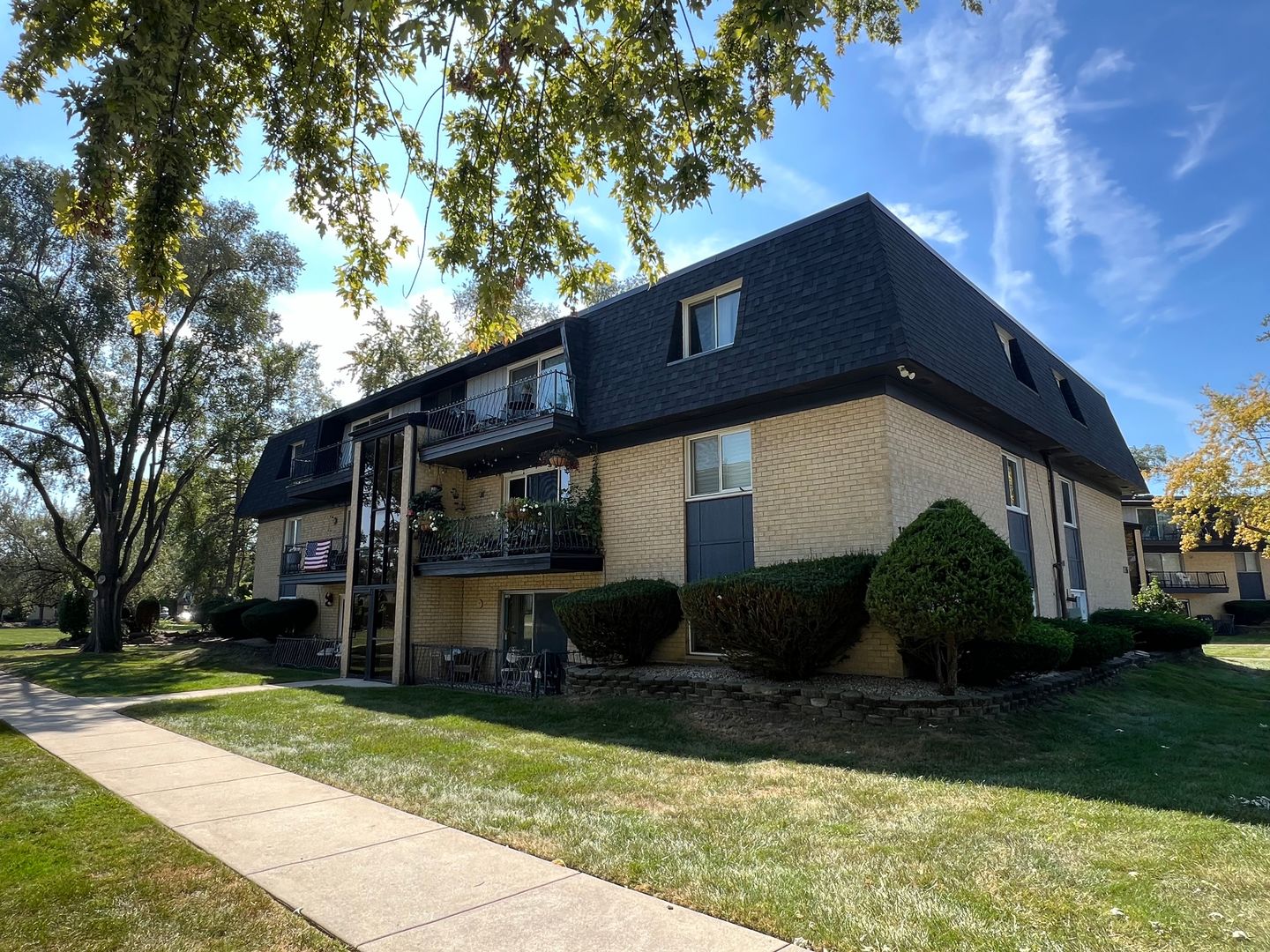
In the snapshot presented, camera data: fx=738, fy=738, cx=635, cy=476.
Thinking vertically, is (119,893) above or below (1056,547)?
below

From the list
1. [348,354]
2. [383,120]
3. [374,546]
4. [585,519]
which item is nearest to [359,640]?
[374,546]

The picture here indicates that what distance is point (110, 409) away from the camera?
28.2 metres

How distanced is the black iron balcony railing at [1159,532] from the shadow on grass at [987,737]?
1274 inches

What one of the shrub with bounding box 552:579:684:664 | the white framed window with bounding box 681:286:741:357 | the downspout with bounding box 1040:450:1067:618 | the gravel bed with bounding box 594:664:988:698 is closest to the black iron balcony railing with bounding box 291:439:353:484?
the shrub with bounding box 552:579:684:664

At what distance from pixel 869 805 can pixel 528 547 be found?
31.3 ft

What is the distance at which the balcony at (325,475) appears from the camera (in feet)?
72.2

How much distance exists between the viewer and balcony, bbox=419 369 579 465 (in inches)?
584

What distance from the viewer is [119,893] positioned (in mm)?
4188

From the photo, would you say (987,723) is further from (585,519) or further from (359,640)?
(359,640)

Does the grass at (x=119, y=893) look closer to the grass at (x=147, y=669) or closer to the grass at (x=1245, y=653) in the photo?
the grass at (x=147, y=669)

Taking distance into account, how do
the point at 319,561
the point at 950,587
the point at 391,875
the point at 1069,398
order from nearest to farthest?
the point at 391,875 → the point at 950,587 → the point at 1069,398 → the point at 319,561

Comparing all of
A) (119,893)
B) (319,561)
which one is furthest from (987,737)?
(319,561)

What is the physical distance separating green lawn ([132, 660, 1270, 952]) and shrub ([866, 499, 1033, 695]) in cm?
113

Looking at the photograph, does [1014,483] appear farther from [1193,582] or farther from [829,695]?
[1193,582]
